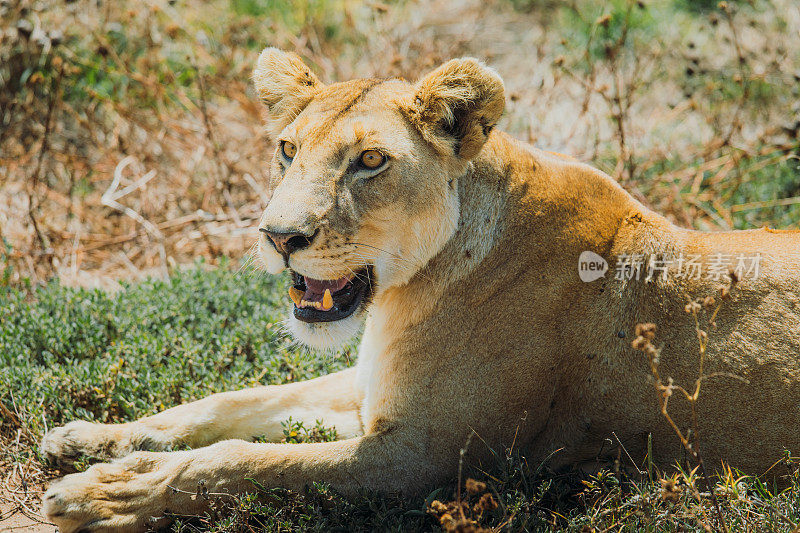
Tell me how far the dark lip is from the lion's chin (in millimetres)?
19

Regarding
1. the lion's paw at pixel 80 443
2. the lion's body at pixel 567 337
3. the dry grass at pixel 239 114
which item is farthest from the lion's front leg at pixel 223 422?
the lion's body at pixel 567 337

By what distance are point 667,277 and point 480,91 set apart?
124 cm

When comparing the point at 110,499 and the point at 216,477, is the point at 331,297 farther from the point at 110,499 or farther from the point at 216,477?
the point at 110,499

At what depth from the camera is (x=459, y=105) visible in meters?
3.58

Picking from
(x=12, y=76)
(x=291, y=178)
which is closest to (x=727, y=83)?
(x=291, y=178)

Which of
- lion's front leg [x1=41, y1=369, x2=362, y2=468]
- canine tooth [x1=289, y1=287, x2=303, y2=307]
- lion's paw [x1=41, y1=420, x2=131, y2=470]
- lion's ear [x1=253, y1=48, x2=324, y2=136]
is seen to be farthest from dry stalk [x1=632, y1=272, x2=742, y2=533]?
lion's paw [x1=41, y1=420, x2=131, y2=470]

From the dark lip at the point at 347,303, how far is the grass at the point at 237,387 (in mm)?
759

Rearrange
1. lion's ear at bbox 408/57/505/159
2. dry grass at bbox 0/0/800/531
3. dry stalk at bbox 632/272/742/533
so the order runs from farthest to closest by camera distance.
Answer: dry grass at bbox 0/0/800/531, lion's ear at bbox 408/57/505/159, dry stalk at bbox 632/272/742/533

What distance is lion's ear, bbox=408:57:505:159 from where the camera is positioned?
3508mm

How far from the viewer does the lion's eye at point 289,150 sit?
12.2 feet

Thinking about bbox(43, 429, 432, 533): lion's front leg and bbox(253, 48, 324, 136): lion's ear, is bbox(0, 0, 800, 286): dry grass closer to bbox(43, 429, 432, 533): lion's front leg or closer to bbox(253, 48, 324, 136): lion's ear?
bbox(253, 48, 324, 136): lion's ear

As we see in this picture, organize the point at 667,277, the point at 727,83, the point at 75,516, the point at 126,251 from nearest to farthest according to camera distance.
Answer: the point at 75,516
the point at 667,277
the point at 126,251
the point at 727,83

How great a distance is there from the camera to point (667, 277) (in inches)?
146

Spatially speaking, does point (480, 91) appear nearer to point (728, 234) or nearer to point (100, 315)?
point (728, 234)
